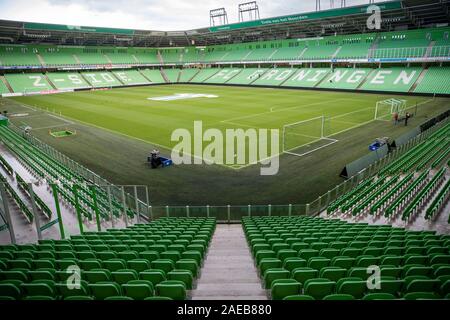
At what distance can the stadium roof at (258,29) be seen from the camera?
5106cm

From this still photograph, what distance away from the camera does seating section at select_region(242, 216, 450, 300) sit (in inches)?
185

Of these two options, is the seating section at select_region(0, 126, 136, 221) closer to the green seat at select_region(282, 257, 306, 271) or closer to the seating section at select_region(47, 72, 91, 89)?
the green seat at select_region(282, 257, 306, 271)

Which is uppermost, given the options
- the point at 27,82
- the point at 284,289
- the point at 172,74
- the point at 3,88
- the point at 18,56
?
the point at 18,56

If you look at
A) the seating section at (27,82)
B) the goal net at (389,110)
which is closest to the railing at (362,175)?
the goal net at (389,110)

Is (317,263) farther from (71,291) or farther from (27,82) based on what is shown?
(27,82)

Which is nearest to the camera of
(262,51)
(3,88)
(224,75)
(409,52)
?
(409,52)

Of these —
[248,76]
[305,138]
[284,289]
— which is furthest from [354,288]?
A: [248,76]

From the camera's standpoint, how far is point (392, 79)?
52.0 m

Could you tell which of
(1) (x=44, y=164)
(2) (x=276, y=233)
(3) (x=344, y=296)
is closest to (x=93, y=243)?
(2) (x=276, y=233)

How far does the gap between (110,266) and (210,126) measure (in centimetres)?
2537

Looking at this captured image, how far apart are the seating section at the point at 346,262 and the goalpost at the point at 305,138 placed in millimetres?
13538

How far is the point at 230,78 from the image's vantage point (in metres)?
75.4

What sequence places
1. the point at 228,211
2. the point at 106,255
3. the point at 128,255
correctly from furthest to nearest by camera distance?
the point at 228,211 → the point at 106,255 → the point at 128,255
